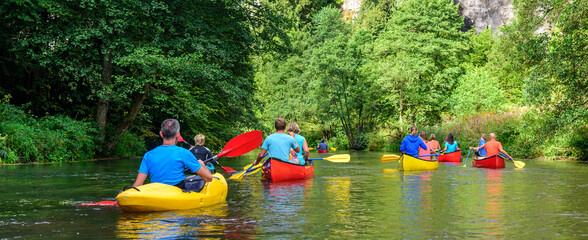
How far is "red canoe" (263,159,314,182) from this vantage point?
12461 millimetres

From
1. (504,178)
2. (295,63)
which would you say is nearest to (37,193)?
(504,178)

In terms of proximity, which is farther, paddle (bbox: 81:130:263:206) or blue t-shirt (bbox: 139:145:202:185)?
paddle (bbox: 81:130:263:206)

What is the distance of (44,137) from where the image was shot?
1909cm

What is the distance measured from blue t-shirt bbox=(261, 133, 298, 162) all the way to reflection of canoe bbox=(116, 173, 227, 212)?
4.00 m

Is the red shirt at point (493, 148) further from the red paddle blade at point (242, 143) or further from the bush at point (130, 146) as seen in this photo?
the bush at point (130, 146)

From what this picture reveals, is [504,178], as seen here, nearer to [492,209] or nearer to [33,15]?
[492,209]

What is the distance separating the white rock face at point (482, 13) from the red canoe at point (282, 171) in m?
45.3

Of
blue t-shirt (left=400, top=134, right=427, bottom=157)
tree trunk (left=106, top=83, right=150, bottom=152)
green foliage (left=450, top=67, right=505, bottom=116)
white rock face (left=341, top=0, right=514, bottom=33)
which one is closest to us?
blue t-shirt (left=400, top=134, right=427, bottom=157)

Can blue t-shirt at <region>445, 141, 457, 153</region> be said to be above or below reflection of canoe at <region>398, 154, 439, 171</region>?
above

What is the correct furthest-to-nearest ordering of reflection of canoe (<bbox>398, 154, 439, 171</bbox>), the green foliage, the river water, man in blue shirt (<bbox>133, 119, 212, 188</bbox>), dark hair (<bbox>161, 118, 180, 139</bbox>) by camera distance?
the green foliage < reflection of canoe (<bbox>398, 154, 439, 171</bbox>) < man in blue shirt (<bbox>133, 119, 212, 188</bbox>) < dark hair (<bbox>161, 118, 180, 139</bbox>) < the river water

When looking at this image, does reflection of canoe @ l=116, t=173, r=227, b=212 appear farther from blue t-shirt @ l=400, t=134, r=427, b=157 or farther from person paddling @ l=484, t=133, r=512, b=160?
person paddling @ l=484, t=133, r=512, b=160

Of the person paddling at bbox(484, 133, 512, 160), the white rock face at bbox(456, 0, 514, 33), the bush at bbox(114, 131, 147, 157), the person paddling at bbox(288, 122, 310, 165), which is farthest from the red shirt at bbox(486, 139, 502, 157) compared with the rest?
the white rock face at bbox(456, 0, 514, 33)

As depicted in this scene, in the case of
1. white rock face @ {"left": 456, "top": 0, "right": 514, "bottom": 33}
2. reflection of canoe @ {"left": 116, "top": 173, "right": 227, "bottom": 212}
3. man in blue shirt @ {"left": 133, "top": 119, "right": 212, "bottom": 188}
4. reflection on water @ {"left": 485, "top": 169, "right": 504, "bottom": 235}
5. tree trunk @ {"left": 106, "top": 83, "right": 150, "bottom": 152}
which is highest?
white rock face @ {"left": 456, "top": 0, "right": 514, "bottom": 33}

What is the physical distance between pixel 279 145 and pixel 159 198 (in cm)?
504
